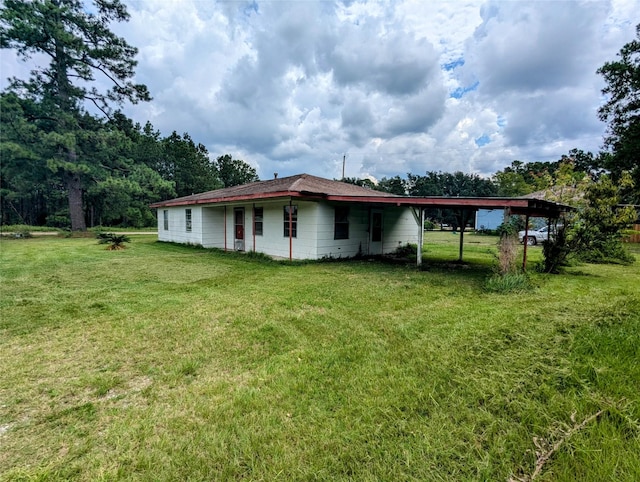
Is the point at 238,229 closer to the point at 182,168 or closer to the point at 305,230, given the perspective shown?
the point at 305,230

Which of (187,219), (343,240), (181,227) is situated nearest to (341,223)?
(343,240)

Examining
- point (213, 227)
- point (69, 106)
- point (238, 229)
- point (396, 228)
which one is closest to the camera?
point (396, 228)

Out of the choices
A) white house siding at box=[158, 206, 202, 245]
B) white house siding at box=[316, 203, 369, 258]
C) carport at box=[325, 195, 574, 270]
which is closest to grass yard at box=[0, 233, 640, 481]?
carport at box=[325, 195, 574, 270]

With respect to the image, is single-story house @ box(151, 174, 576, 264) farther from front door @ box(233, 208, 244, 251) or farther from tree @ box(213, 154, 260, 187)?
tree @ box(213, 154, 260, 187)

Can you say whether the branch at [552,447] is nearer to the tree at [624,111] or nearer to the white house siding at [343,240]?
the white house siding at [343,240]

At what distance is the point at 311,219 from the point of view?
33.1 ft

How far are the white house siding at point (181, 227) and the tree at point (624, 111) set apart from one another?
20.1 metres

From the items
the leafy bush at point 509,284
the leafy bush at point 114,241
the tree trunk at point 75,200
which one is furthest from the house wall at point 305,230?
the tree trunk at point 75,200

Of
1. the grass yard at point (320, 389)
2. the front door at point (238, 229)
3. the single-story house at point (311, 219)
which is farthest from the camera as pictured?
the front door at point (238, 229)

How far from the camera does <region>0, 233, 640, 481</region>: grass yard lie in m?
1.86

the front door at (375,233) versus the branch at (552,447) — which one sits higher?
the front door at (375,233)

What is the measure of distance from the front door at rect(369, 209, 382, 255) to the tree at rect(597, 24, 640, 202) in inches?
482

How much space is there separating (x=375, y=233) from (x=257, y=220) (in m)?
4.75

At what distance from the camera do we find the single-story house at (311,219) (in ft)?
29.5
